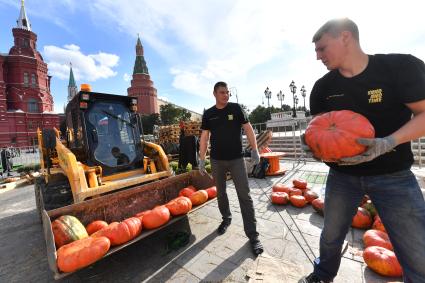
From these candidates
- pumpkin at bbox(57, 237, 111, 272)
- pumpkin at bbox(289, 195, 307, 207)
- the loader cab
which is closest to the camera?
pumpkin at bbox(57, 237, 111, 272)

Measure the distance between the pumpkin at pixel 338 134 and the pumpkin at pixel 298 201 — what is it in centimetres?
309

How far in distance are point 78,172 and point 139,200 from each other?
1106mm

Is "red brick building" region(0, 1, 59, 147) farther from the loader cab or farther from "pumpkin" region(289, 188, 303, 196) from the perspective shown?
"pumpkin" region(289, 188, 303, 196)

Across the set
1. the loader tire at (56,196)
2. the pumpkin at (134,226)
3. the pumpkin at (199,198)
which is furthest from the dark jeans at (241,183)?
the loader tire at (56,196)

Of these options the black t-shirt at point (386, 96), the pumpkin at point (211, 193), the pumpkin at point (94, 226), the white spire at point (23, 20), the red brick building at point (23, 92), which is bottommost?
the pumpkin at point (94, 226)

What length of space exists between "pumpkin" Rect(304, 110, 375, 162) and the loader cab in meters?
4.23

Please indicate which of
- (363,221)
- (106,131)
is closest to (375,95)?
(363,221)

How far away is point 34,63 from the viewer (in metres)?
47.7

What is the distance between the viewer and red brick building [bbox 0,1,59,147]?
138 ft

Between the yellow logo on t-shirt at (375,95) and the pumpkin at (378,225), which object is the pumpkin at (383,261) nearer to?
the pumpkin at (378,225)

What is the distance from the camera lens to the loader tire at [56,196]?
4027 mm

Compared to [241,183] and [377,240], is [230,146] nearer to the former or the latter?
[241,183]

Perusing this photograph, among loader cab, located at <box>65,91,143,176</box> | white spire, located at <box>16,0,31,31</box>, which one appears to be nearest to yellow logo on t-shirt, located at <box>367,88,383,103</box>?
loader cab, located at <box>65,91,143,176</box>

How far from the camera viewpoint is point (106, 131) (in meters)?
5.01
